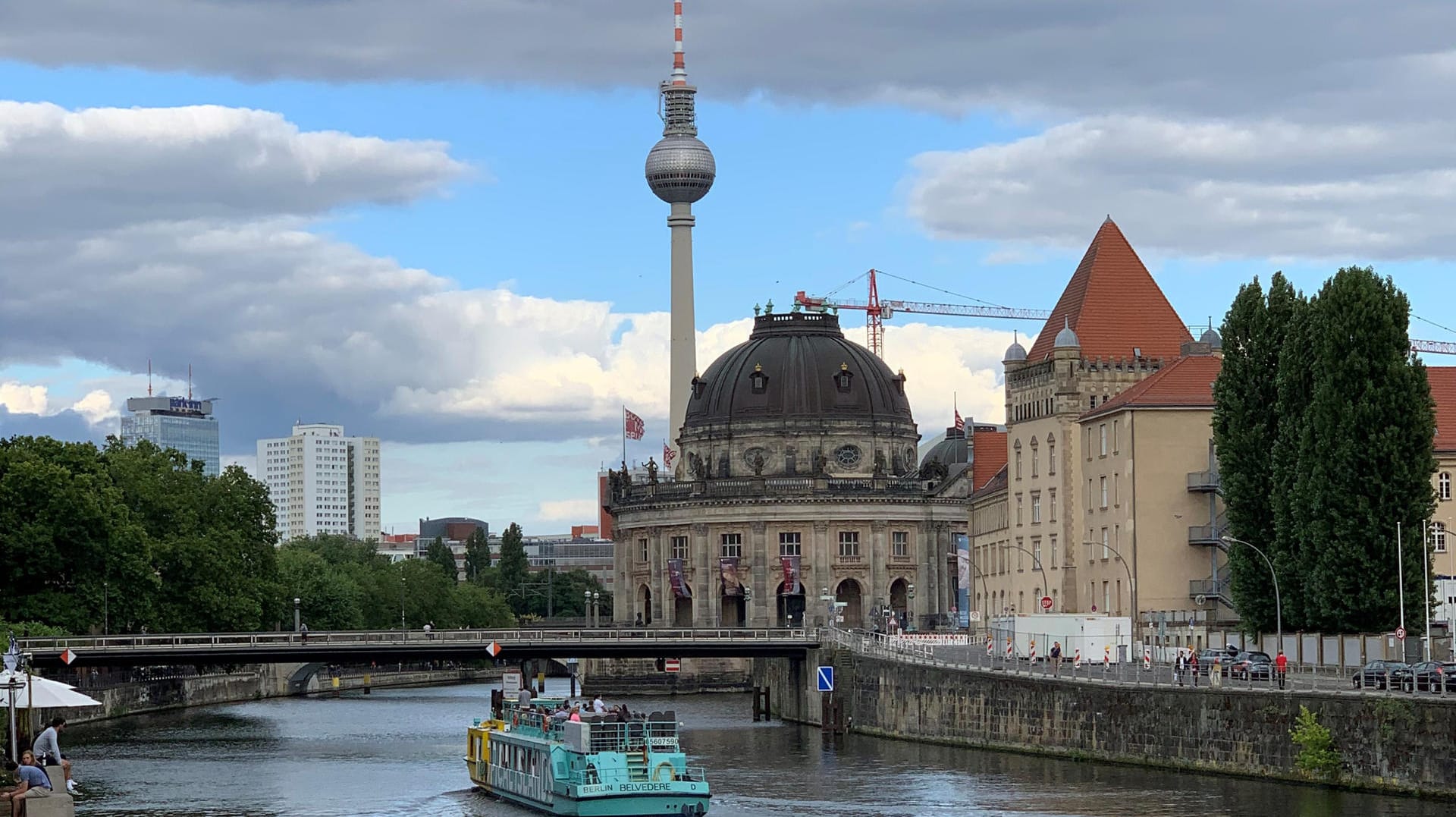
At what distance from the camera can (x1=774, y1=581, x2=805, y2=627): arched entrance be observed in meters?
194

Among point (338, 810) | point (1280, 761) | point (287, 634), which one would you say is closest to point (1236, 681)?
point (1280, 761)

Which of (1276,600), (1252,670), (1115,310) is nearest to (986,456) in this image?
(1115,310)

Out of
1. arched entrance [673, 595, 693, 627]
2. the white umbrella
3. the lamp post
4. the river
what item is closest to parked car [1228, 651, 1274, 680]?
the lamp post

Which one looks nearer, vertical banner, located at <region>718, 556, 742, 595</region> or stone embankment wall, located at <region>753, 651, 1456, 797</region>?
stone embankment wall, located at <region>753, 651, 1456, 797</region>

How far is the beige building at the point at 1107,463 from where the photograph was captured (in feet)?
386

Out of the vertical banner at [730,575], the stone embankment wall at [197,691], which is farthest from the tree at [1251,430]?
the vertical banner at [730,575]

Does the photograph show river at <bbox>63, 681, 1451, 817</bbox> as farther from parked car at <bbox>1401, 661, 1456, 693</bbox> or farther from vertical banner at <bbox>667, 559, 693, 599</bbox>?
vertical banner at <bbox>667, 559, 693, 599</bbox>

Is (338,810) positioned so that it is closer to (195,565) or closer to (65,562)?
(65,562)

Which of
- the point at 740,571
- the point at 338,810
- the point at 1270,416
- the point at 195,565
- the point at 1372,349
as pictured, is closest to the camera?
the point at 338,810

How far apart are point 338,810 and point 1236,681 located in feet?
91.6

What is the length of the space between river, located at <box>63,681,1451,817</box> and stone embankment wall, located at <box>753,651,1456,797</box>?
31.1 inches

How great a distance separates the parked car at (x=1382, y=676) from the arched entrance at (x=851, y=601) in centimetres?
11725

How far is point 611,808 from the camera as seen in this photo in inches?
2815

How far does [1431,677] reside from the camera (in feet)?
236
